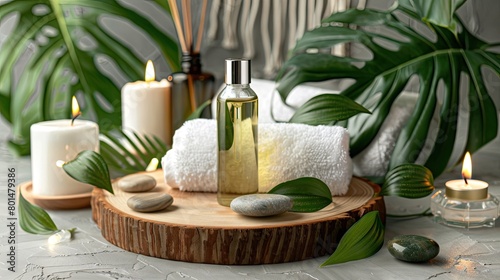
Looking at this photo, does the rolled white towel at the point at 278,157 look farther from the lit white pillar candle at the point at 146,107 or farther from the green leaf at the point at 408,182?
the lit white pillar candle at the point at 146,107

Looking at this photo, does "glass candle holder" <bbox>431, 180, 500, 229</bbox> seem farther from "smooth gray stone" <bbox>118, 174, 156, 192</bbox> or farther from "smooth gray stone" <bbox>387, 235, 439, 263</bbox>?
"smooth gray stone" <bbox>118, 174, 156, 192</bbox>

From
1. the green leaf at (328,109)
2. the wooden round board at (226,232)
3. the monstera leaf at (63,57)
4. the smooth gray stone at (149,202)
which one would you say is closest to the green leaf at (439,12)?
the green leaf at (328,109)

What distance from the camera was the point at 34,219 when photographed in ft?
3.35

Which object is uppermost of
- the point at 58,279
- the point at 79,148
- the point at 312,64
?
the point at 312,64

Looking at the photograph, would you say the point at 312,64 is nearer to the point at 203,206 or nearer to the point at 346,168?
the point at 346,168

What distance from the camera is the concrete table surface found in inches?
33.5

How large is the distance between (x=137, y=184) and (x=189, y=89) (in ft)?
1.43

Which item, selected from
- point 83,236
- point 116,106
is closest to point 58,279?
point 83,236

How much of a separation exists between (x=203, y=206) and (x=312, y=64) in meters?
0.37

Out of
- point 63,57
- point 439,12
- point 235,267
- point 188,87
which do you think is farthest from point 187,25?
point 235,267

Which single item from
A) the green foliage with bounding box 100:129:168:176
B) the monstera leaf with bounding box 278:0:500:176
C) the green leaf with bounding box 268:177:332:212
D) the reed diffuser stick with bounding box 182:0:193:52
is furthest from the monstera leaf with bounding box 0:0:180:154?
the green leaf with bounding box 268:177:332:212

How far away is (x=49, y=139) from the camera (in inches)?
43.2

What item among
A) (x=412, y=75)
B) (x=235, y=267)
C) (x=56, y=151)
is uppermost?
(x=412, y=75)

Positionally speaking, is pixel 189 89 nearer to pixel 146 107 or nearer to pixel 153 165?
pixel 146 107
